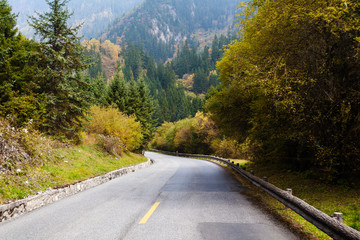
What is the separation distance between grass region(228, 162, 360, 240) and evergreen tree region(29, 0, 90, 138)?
14345 millimetres

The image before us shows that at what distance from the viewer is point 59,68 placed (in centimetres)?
1848

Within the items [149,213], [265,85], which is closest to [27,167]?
[149,213]

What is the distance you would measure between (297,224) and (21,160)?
1011cm

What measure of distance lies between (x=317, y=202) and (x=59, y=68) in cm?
1811

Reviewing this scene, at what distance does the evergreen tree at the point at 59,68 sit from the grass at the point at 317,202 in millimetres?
14345

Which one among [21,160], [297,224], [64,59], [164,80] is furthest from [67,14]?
[164,80]

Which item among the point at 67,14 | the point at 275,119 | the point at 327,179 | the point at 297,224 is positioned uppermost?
the point at 67,14

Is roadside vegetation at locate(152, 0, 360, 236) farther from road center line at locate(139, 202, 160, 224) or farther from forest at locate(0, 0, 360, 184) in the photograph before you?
road center line at locate(139, 202, 160, 224)

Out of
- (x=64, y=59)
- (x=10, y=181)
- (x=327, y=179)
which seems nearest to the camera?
(x=10, y=181)

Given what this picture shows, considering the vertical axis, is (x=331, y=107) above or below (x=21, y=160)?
above

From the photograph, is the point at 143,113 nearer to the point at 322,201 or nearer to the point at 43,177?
the point at 43,177

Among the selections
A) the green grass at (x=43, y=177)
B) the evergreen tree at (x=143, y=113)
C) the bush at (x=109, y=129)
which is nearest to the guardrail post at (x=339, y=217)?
the green grass at (x=43, y=177)

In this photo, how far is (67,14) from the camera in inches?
728

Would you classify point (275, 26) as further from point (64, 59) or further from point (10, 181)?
point (64, 59)
